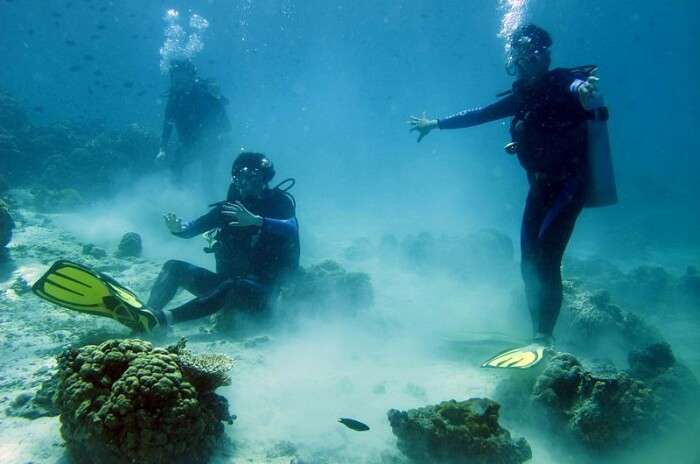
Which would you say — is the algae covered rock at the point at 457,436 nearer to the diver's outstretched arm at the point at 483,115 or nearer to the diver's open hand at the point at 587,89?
the diver's open hand at the point at 587,89

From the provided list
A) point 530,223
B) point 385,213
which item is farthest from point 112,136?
point 530,223

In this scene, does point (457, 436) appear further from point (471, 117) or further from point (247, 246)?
point (471, 117)

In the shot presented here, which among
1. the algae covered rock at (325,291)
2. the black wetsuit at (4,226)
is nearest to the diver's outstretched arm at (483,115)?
the algae covered rock at (325,291)

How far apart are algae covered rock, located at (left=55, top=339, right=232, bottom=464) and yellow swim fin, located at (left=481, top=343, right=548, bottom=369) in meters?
3.20

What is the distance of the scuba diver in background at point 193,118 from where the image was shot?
1398 cm

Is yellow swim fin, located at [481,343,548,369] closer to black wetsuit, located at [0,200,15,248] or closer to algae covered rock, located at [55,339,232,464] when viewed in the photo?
algae covered rock, located at [55,339,232,464]

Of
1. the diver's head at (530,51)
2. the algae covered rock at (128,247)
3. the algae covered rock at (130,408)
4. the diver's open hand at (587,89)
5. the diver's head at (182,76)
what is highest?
the diver's head at (182,76)

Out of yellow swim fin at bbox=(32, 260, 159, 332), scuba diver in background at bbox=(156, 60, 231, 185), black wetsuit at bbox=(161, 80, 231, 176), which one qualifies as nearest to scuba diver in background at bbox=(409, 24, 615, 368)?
yellow swim fin at bbox=(32, 260, 159, 332)

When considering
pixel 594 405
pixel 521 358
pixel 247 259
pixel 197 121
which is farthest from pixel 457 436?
pixel 197 121

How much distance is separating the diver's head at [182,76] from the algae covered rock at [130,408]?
13.4 m

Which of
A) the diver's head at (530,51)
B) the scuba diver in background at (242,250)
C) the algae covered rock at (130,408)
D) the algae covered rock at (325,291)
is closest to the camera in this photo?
the algae covered rock at (130,408)

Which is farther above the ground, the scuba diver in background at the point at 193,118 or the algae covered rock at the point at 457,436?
the scuba diver in background at the point at 193,118

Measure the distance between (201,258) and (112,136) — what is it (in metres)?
14.6

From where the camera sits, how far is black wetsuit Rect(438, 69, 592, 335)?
468cm
